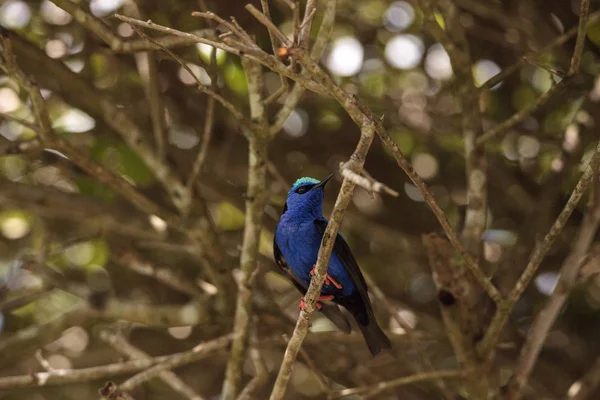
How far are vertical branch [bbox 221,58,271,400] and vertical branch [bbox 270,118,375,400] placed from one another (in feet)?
2.89

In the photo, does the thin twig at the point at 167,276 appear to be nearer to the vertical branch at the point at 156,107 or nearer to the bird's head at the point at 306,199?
the vertical branch at the point at 156,107

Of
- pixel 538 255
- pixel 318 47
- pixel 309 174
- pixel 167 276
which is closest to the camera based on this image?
pixel 538 255

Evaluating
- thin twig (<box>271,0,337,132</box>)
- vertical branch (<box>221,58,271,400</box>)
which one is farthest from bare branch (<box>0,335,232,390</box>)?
thin twig (<box>271,0,337,132</box>)

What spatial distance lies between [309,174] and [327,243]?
392cm

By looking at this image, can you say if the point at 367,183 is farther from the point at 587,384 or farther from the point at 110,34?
the point at 587,384

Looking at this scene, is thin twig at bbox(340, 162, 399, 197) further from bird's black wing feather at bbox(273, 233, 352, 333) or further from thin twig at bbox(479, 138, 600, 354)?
bird's black wing feather at bbox(273, 233, 352, 333)

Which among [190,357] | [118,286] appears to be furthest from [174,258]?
[190,357]

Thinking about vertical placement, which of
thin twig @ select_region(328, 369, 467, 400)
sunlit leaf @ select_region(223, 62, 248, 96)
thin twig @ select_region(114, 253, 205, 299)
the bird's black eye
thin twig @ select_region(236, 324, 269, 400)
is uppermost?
sunlit leaf @ select_region(223, 62, 248, 96)

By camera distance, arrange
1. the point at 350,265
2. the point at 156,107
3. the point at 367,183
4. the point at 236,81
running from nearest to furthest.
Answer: the point at 367,183
the point at 350,265
the point at 156,107
the point at 236,81

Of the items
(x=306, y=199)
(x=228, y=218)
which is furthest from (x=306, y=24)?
(x=228, y=218)

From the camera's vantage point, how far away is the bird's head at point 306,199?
16.7 feet

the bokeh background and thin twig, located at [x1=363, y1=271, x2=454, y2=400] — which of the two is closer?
thin twig, located at [x1=363, y1=271, x2=454, y2=400]

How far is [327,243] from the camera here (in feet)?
10.4

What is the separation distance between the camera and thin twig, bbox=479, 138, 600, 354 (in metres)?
3.53
